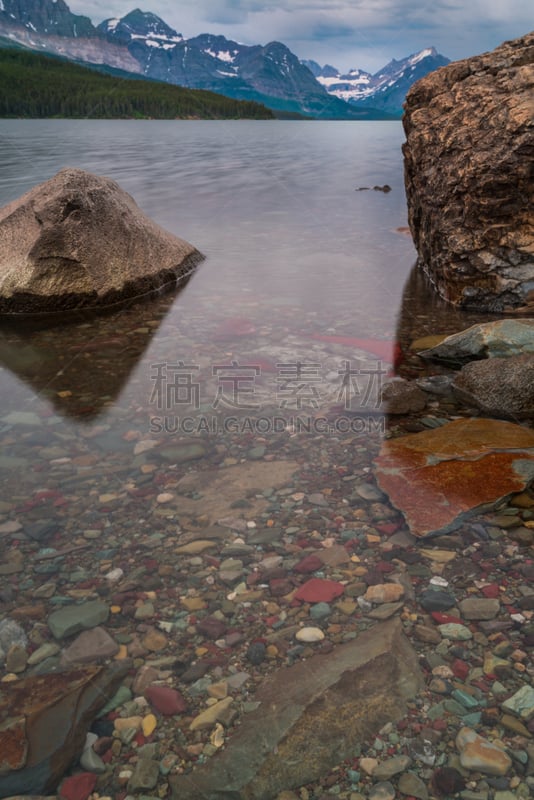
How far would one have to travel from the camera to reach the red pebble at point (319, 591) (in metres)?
3.81

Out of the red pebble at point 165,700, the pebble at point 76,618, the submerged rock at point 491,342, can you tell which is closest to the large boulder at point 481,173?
the submerged rock at point 491,342

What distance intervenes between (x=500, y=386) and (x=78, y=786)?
5.46m

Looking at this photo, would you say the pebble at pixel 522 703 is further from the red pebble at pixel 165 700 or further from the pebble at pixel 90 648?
the pebble at pixel 90 648

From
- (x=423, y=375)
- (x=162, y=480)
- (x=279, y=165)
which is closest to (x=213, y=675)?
(x=162, y=480)

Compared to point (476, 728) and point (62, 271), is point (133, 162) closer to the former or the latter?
point (62, 271)

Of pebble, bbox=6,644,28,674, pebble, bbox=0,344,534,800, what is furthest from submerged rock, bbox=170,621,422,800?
pebble, bbox=6,644,28,674

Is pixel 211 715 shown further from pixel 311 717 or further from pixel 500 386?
pixel 500 386

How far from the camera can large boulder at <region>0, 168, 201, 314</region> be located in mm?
10234

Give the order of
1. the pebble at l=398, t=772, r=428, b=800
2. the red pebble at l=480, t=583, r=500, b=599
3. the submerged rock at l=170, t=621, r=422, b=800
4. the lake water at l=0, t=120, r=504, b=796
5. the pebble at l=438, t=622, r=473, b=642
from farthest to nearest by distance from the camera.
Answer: the lake water at l=0, t=120, r=504, b=796 → the red pebble at l=480, t=583, r=500, b=599 → the pebble at l=438, t=622, r=473, b=642 → the submerged rock at l=170, t=621, r=422, b=800 → the pebble at l=398, t=772, r=428, b=800

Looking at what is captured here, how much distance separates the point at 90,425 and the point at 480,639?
4288 mm

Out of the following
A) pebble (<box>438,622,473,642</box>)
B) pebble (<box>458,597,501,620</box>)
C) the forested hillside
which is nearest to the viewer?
pebble (<box>438,622,473,642</box>)

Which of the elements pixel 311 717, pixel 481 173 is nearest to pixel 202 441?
pixel 311 717

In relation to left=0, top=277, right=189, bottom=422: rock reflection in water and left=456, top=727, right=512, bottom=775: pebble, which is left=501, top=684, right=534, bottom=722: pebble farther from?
left=0, top=277, right=189, bottom=422: rock reflection in water

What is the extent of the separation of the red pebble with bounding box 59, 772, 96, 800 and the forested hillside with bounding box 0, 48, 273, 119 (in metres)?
185
